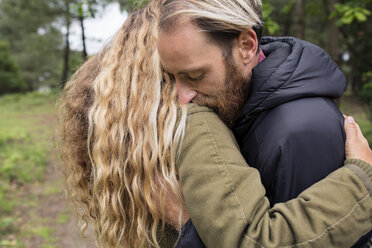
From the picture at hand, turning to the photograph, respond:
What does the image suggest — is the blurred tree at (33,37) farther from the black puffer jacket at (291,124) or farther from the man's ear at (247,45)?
the black puffer jacket at (291,124)

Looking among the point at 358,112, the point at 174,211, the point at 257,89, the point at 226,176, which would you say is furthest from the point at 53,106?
the point at 226,176

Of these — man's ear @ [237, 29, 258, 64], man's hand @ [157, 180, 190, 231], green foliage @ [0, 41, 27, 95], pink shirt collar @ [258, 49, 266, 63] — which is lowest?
green foliage @ [0, 41, 27, 95]

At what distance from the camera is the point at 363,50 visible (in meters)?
9.70

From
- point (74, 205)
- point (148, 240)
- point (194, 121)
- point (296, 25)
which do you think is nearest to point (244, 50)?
point (194, 121)

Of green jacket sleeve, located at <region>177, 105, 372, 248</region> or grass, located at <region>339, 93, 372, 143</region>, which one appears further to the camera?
grass, located at <region>339, 93, 372, 143</region>

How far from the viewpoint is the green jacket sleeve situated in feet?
4.26

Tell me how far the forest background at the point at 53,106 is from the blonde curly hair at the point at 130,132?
0.52 m

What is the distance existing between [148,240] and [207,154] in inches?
22.6

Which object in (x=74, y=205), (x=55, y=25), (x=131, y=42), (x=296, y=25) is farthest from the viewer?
(x=55, y=25)

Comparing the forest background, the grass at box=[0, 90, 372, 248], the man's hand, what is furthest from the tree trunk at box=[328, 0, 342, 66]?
the man's hand

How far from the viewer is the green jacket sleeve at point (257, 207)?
130 cm

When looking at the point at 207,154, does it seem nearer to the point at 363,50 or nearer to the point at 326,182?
the point at 326,182

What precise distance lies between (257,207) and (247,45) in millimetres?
756

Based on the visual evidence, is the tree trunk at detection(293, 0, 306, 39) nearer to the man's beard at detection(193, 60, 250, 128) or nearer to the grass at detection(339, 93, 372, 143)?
the grass at detection(339, 93, 372, 143)
